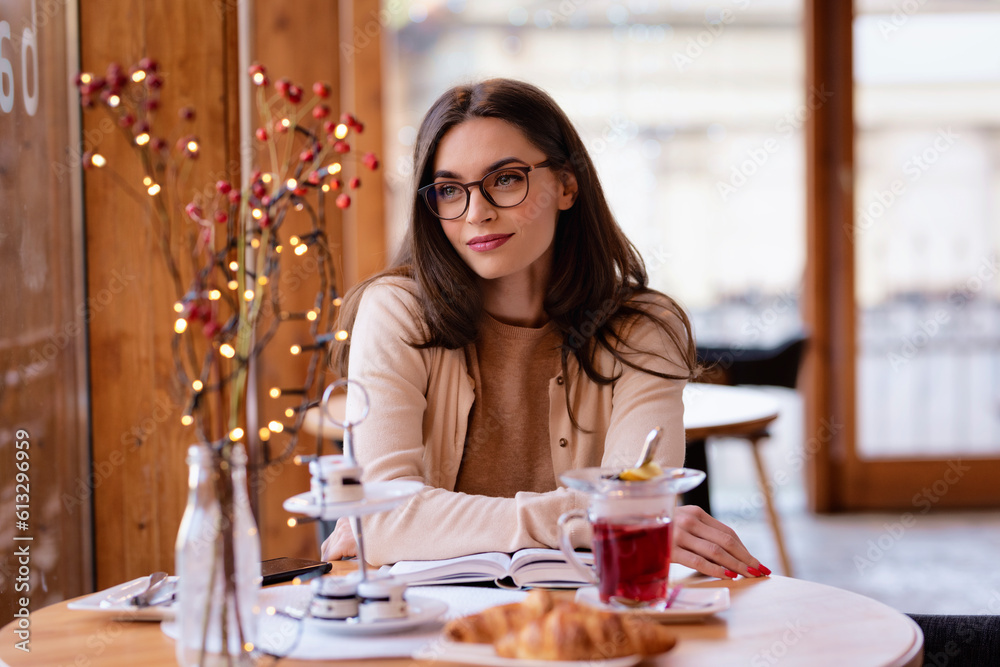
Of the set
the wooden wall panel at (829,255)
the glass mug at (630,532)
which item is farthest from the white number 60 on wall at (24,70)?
the wooden wall panel at (829,255)

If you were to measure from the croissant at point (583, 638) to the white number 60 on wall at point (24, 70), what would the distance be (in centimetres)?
142

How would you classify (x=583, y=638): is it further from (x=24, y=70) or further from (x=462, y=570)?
(x=24, y=70)

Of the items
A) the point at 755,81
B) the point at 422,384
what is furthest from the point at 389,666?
the point at 755,81

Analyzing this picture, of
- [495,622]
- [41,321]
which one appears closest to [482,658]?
[495,622]

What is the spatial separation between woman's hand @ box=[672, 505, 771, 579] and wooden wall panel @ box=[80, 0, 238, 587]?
4.06 feet

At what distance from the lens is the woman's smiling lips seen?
1629 millimetres

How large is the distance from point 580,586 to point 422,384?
1.91 ft

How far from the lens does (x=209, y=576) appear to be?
0.81m

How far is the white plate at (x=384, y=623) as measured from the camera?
947mm

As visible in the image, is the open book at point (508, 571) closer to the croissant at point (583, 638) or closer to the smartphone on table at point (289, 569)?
the smartphone on table at point (289, 569)

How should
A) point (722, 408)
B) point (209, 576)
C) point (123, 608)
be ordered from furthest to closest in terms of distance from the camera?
point (722, 408) → point (123, 608) → point (209, 576)

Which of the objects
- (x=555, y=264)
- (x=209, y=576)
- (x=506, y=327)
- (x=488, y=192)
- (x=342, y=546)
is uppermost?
(x=488, y=192)

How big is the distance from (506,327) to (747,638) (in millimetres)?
928

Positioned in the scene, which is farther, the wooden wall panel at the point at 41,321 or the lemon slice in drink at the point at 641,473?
the wooden wall panel at the point at 41,321
